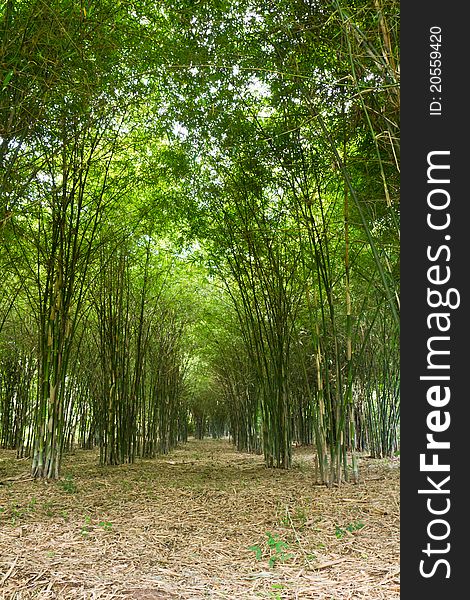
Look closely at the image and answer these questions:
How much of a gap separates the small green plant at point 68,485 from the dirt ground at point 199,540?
13 millimetres

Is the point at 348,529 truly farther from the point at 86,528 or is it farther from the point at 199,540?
the point at 86,528

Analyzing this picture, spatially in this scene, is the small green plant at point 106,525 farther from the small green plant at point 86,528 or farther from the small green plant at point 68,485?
the small green plant at point 68,485

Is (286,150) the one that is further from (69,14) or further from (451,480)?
(451,480)

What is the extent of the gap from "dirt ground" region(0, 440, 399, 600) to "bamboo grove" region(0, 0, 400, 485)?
0.71 metres

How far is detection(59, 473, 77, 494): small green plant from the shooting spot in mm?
4395

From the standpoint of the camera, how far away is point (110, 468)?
20.4 ft

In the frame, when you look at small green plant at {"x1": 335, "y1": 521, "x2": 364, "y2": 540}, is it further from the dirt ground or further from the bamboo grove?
the bamboo grove

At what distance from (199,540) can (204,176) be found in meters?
3.75

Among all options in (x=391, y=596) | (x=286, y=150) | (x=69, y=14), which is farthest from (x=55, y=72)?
(x=391, y=596)

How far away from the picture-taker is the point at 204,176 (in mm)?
5633

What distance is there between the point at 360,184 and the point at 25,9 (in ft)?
8.59

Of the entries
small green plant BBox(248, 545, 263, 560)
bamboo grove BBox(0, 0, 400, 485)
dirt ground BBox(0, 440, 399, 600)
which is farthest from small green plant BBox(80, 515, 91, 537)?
bamboo grove BBox(0, 0, 400, 485)

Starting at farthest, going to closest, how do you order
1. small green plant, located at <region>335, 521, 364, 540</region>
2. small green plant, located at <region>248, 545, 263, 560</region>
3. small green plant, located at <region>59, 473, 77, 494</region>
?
small green plant, located at <region>59, 473, 77, 494</region>, small green plant, located at <region>335, 521, 364, 540</region>, small green plant, located at <region>248, 545, 263, 560</region>

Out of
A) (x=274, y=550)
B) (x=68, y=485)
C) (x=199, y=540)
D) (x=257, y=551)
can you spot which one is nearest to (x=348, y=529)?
(x=274, y=550)
